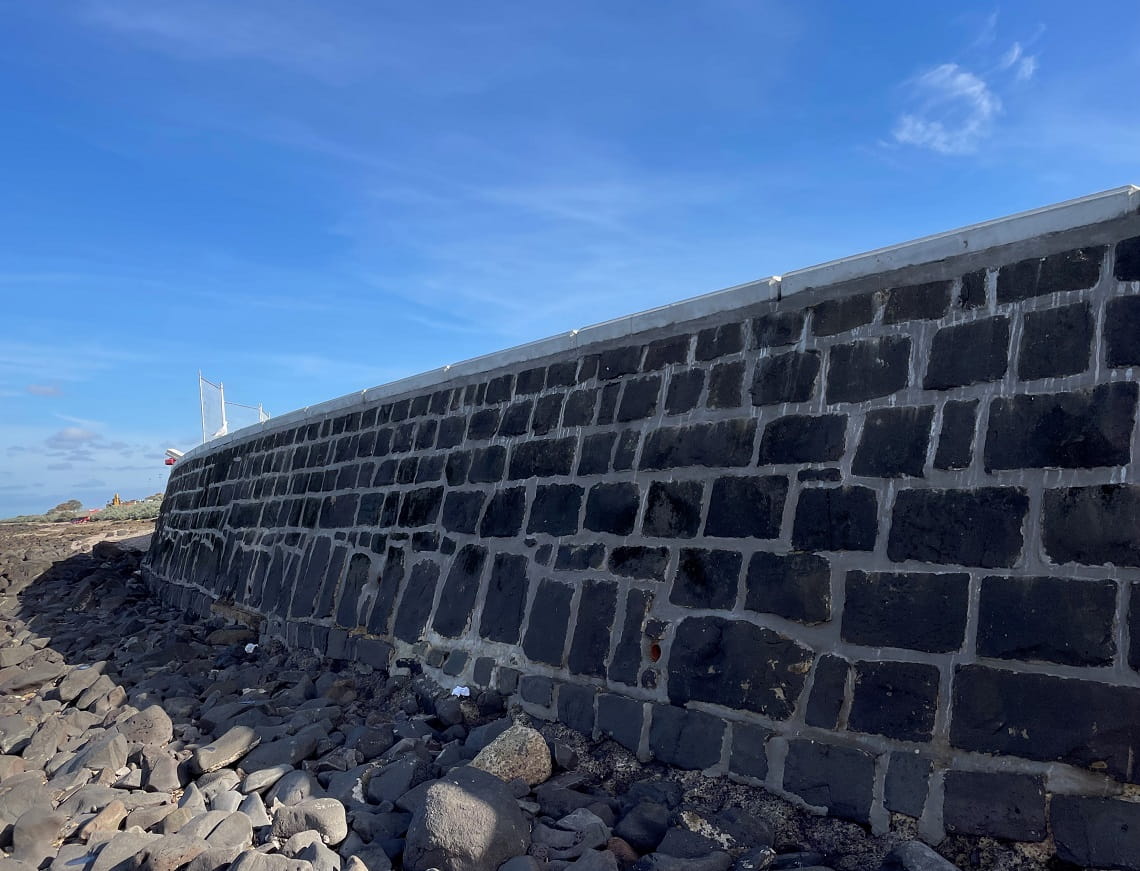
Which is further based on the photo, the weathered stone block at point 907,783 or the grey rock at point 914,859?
the weathered stone block at point 907,783

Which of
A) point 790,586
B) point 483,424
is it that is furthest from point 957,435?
point 483,424

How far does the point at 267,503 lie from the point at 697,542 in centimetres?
619

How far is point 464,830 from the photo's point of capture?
10.8 feet

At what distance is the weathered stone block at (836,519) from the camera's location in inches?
138

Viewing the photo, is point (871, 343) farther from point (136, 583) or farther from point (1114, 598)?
point (136, 583)

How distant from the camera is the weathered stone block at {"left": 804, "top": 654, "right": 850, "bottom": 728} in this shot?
3.38 metres

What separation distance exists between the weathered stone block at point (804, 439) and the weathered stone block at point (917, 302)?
1.58ft

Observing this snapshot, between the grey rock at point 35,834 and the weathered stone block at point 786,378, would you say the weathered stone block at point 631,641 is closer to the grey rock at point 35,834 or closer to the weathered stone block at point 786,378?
the weathered stone block at point 786,378

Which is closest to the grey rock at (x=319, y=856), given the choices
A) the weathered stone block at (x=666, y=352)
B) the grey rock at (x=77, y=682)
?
the weathered stone block at (x=666, y=352)

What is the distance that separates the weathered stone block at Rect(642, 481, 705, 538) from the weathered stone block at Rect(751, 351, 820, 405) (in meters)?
0.54

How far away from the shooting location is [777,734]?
3525mm

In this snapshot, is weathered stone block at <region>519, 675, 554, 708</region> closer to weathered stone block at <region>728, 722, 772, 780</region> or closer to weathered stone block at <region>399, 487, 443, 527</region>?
weathered stone block at <region>728, 722, 772, 780</region>

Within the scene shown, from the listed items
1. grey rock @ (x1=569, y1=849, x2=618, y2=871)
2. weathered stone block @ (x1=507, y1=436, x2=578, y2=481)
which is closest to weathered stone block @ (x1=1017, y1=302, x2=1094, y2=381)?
grey rock @ (x1=569, y1=849, x2=618, y2=871)

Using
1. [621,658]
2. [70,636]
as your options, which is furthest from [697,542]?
[70,636]
